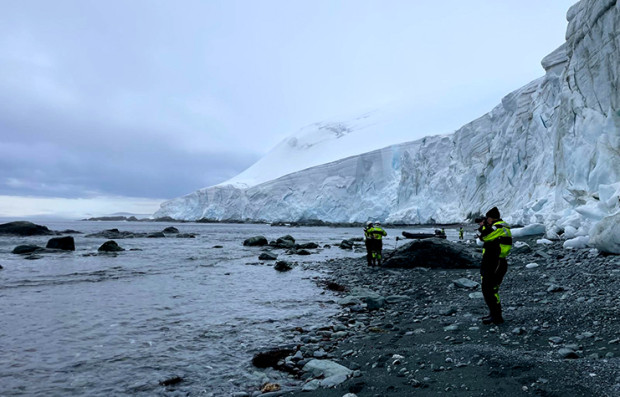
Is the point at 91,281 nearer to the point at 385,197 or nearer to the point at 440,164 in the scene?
the point at 440,164

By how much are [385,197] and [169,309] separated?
6520 cm

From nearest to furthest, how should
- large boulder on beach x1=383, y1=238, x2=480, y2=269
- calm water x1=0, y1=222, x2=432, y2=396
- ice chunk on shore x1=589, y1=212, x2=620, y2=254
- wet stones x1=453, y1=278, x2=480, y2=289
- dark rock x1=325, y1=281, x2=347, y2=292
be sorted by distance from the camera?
calm water x1=0, y1=222, x2=432, y2=396, wet stones x1=453, y1=278, x2=480, y2=289, ice chunk on shore x1=589, y1=212, x2=620, y2=254, dark rock x1=325, y1=281, x2=347, y2=292, large boulder on beach x1=383, y1=238, x2=480, y2=269

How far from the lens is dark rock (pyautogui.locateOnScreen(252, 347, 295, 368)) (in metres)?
4.98

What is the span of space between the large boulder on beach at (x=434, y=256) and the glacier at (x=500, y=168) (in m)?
3.44

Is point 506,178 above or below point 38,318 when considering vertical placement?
above

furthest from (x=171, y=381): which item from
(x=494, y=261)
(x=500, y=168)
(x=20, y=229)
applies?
(x=500, y=168)

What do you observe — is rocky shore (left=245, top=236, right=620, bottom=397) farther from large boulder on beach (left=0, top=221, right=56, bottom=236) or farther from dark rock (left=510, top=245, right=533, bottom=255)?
large boulder on beach (left=0, top=221, right=56, bottom=236)

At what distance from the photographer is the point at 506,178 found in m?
42.4

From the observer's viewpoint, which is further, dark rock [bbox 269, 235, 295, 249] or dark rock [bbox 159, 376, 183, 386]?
dark rock [bbox 269, 235, 295, 249]

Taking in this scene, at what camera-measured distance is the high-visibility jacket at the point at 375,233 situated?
1318 centimetres

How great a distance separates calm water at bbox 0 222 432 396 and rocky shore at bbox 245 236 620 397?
2.18 ft

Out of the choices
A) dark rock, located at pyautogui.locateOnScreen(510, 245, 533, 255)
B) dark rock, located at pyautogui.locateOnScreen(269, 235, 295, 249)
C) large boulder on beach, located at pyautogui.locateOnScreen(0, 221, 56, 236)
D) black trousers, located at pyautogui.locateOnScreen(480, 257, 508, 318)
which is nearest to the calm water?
black trousers, located at pyautogui.locateOnScreen(480, 257, 508, 318)

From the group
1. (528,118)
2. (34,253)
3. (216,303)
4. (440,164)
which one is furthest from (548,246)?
(440,164)

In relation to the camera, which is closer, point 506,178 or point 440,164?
point 506,178
